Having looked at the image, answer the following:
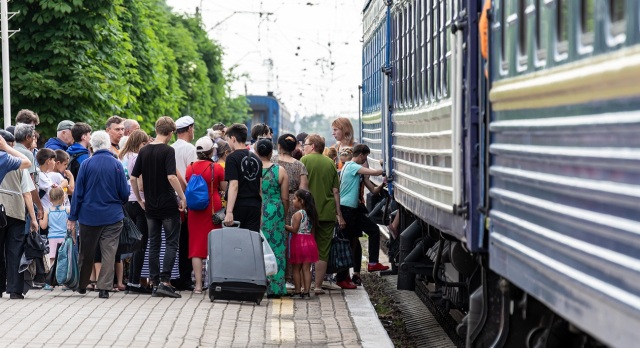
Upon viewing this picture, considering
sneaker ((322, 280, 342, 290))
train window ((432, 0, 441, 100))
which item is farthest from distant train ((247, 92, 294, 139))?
train window ((432, 0, 441, 100))

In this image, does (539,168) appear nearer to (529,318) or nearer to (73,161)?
(529,318)

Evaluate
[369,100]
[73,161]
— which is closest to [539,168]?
[73,161]

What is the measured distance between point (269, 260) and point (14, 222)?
2415 mm

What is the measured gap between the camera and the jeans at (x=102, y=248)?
13.4 m

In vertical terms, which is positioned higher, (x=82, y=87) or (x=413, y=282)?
(x=82, y=87)

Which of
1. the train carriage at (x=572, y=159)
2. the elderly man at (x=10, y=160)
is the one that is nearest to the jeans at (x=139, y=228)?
the elderly man at (x=10, y=160)

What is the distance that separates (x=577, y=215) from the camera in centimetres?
477

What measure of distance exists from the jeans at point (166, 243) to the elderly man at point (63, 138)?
189 cm

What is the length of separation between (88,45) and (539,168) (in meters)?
24.8

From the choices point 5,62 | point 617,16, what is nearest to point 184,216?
point 617,16

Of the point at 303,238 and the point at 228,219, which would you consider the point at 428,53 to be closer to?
the point at 228,219

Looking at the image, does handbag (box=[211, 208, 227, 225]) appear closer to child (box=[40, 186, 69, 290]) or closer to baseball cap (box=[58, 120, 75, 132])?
child (box=[40, 186, 69, 290])

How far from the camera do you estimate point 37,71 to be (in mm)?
30062

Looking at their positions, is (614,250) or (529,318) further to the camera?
(529,318)
